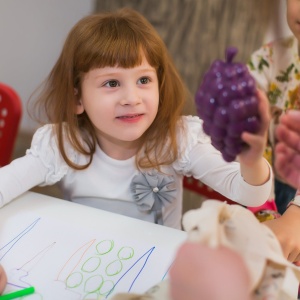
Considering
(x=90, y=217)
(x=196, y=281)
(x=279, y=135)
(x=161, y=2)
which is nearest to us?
(x=196, y=281)

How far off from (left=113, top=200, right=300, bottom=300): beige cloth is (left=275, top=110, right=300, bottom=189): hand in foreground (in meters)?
0.08

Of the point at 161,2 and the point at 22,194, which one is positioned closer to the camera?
the point at 22,194

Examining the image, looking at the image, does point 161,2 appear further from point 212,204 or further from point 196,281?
point 196,281

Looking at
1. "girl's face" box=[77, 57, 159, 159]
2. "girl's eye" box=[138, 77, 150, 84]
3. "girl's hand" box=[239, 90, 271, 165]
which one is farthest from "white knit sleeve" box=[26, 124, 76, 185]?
"girl's hand" box=[239, 90, 271, 165]

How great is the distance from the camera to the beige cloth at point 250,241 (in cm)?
45

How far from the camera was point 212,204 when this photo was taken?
0.50m

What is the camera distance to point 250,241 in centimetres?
47

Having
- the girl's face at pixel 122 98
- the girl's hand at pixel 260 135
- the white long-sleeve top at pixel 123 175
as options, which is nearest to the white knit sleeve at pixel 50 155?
the white long-sleeve top at pixel 123 175

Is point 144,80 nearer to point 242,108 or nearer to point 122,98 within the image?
point 122,98

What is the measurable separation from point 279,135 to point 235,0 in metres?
1.22

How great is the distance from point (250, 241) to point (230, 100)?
14 centimetres

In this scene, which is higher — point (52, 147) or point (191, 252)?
point (191, 252)

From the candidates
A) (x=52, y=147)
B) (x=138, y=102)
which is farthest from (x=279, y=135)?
(x=52, y=147)

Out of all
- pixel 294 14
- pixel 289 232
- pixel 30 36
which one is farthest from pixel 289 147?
pixel 30 36
